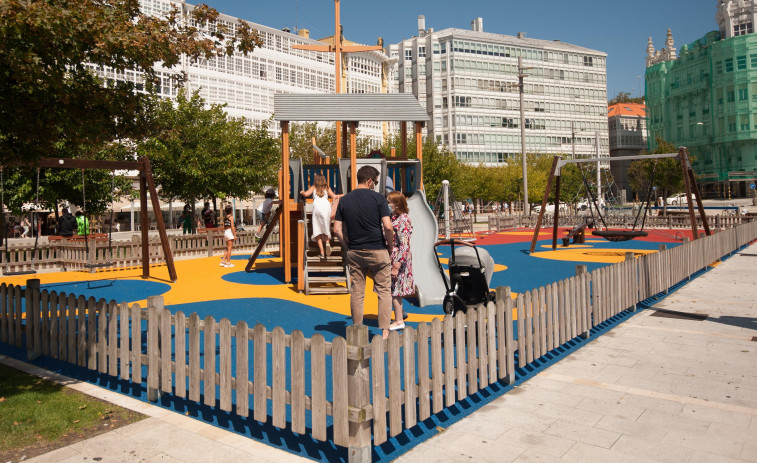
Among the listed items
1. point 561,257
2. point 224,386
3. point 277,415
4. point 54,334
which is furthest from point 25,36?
point 561,257

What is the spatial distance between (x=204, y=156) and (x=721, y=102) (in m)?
81.0

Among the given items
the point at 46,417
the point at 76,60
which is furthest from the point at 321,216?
the point at 46,417

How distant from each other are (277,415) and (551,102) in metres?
105

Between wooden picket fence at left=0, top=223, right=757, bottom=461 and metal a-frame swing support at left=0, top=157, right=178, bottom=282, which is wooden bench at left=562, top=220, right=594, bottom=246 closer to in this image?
metal a-frame swing support at left=0, top=157, right=178, bottom=282

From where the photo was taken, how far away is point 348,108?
13117 millimetres

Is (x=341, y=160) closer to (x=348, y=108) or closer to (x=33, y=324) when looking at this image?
(x=348, y=108)

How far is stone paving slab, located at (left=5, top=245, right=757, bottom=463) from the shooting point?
4.37m

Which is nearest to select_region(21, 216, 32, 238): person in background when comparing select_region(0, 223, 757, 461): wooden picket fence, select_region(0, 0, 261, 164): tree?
select_region(0, 223, 757, 461): wooden picket fence

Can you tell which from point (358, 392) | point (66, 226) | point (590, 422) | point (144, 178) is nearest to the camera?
point (358, 392)

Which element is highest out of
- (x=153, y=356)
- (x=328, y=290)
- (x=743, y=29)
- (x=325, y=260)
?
(x=743, y=29)

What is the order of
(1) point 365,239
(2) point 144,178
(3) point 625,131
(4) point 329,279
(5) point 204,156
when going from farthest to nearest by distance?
(3) point 625,131 < (5) point 204,156 < (2) point 144,178 < (4) point 329,279 < (1) point 365,239

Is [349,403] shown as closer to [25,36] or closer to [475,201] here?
[25,36]

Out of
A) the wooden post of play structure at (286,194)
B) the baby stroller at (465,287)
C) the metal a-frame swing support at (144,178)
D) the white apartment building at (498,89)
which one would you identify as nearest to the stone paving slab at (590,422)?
the baby stroller at (465,287)

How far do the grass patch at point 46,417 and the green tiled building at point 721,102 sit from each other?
301 feet
